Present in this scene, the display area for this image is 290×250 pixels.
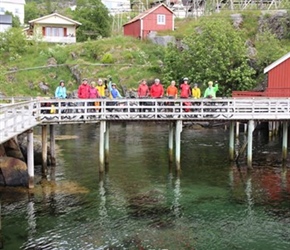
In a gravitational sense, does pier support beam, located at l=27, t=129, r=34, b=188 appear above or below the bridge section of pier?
below

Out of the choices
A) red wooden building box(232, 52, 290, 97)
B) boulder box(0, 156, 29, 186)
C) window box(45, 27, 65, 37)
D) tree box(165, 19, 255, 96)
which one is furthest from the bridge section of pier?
window box(45, 27, 65, 37)

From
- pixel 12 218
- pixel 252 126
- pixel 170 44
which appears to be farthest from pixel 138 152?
pixel 170 44

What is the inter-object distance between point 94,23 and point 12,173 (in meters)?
51.4

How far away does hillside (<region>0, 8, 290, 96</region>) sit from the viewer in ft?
181

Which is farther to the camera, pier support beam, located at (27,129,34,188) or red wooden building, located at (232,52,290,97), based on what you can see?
red wooden building, located at (232,52,290,97)

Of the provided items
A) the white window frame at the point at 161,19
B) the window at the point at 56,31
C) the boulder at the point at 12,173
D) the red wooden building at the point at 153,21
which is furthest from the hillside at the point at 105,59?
the boulder at the point at 12,173

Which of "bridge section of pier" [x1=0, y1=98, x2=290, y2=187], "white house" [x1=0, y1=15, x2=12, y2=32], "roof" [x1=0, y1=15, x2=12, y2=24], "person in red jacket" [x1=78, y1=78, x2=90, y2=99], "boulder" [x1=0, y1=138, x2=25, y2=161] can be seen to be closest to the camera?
"bridge section of pier" [x1=0, y1=98, x2=290, y2=187]

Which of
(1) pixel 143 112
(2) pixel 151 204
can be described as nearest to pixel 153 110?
(1) pixel 143 112

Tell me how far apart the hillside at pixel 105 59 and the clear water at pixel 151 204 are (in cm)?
2291

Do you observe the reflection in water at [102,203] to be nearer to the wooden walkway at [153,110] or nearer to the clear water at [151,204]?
the clear water at [151,204]

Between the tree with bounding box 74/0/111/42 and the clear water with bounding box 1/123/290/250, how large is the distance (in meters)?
40.7

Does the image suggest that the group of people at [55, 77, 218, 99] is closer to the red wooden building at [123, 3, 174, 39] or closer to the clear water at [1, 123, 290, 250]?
the clear water at [1, 123, 290, 250]

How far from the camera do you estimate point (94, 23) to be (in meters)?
72.6

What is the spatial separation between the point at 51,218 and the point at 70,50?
144 ft
